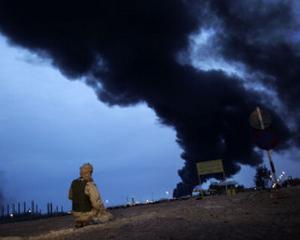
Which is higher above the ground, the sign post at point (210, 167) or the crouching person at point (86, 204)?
the sign post at point (210, 167)

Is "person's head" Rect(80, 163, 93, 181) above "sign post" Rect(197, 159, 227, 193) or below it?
below

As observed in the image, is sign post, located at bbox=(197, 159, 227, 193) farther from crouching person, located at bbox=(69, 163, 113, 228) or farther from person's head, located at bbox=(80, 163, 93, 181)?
crouching person, located at bbox=(69, 163, 113, 228)

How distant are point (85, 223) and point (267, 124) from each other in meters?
7.41

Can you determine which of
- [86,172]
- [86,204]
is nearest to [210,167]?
[86,172]

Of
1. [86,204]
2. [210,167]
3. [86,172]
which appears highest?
[210,167]

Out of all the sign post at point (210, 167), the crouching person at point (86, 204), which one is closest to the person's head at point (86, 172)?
the crouching person at point (86, 204)

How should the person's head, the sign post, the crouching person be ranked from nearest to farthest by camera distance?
the crouching person, the person's head, the sign post

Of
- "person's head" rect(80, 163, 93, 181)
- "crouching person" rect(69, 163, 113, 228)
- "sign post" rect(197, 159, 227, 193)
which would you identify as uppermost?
"sign post" rect(197, 159, 227, 193)

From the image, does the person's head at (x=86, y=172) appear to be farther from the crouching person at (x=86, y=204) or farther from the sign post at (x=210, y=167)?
the sign post at (x=210, y=167)

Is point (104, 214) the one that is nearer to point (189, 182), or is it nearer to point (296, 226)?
point (296, 226)

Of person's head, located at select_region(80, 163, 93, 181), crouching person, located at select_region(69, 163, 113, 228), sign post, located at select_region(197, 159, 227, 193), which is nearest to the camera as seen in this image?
crouching person, located at select_region(69, 163, 113, 228)

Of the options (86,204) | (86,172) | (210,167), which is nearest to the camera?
(86,204)

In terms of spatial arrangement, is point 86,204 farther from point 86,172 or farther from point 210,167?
point 210,167

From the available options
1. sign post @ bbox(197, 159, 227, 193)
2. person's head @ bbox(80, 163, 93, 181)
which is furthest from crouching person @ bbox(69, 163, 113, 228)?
sign post @ bbox(197, 159, 227, 193)
